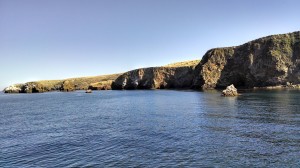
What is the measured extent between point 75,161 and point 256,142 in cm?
2056

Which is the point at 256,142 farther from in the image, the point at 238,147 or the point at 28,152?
the point at 28,152

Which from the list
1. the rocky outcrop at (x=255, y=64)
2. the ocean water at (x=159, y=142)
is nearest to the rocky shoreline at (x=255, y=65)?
the rocky outcrop at (x=255, y=64)

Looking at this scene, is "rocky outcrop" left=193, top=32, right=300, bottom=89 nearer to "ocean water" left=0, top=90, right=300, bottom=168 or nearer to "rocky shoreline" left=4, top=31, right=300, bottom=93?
"rocky shoreline" left=4, top=31, right=300, bottom=93

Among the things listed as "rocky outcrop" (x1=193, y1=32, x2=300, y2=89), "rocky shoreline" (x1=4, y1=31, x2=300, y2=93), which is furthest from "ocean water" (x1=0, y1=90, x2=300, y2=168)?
"rocky outcrop" (x1=193, y1=32, x2=300, y2=89)

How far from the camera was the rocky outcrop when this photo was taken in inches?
5684

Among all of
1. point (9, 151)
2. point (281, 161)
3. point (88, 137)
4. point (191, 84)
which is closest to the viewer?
point (281, 161)

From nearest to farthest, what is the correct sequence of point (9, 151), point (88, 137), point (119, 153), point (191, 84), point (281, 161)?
point (281, 161) → point (119, 153) → point (9, 151) → point (88, 137) → point (191, 84)

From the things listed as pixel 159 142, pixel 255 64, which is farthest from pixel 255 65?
pixel 159 142

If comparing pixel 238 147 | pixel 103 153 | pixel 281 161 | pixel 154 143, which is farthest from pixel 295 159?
pixel 103 153

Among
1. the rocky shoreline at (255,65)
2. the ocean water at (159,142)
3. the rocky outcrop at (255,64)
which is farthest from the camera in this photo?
the rocky outcrop at (255,64)

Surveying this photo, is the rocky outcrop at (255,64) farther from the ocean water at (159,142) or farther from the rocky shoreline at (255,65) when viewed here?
the ocean water at (159,142)

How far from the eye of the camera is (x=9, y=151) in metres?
36.2

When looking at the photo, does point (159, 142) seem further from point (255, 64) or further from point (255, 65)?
point (255, 64)

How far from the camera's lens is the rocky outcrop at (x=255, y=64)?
474ft
